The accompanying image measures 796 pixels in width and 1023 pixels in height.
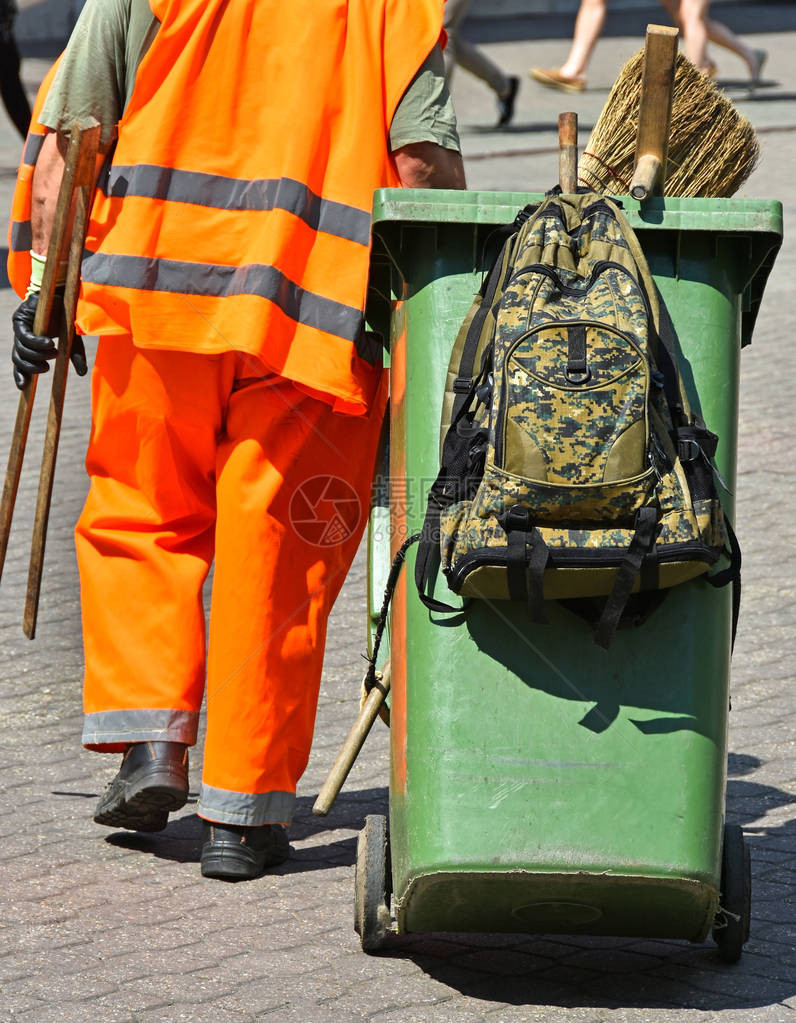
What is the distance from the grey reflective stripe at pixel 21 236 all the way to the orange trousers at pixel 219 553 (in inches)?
13.8

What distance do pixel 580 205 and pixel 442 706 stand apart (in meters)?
0.85

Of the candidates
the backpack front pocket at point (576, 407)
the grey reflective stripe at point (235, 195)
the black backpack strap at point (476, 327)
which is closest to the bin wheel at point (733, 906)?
the backpack front pocket at point (576, 407)

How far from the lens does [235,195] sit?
3328mm

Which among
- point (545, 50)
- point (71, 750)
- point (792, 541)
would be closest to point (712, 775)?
point (71, 750)

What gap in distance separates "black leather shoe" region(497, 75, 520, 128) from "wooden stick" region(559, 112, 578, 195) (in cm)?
1024

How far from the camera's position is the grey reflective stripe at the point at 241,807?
3395 millimetres

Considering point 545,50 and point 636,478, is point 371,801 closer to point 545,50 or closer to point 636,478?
point 636,478

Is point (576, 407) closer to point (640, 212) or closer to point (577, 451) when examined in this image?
point (577, 451)

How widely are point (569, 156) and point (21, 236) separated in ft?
4.31

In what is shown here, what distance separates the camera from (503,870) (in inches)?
106

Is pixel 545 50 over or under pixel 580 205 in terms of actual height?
over

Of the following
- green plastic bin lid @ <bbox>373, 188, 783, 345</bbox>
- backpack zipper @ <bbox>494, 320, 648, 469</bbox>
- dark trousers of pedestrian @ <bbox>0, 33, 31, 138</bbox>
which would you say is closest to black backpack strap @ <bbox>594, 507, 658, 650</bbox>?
backpack zipper @ <bbox>494, 320, 648, 469</bbox>

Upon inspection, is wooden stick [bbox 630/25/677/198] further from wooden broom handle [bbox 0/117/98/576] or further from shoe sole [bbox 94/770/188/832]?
shoe sole [bbox 94/770/188/832]

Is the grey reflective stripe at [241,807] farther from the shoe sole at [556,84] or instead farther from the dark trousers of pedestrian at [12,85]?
the shoe sole at [556,84]
